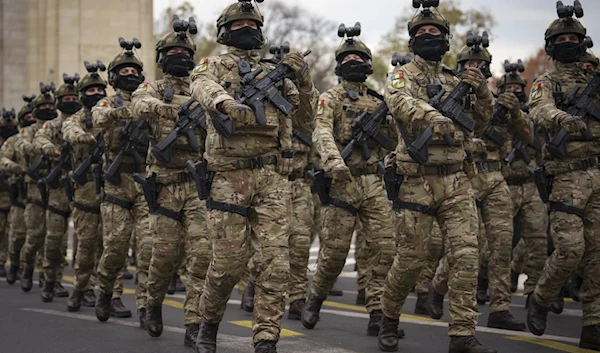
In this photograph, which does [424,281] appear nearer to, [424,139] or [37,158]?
[424,139]

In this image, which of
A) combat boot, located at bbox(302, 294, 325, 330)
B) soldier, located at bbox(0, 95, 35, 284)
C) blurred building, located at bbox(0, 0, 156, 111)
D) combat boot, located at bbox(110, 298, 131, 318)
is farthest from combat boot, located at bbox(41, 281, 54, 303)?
blurred building, located at bbox(0, 0, 156, 111)

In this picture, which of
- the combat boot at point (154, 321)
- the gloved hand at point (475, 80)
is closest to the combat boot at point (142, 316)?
the combat boot at point (154, 321)

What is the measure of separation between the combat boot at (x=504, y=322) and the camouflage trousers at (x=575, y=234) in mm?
536

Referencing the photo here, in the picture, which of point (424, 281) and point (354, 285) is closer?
point (424, 281)

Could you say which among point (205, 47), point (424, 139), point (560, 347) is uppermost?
point (205, 47)

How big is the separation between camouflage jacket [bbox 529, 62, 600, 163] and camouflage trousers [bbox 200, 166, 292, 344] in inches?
97.3

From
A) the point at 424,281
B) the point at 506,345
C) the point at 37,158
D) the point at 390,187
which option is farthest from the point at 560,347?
the point at 37,158

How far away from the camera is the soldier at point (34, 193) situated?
530 inches

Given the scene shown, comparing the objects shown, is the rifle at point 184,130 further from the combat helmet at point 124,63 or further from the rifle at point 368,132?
the combat helmet at point 124,63

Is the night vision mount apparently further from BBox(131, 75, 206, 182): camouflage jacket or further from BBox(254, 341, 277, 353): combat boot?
BBox(254, 341, 277, 353): combat boot

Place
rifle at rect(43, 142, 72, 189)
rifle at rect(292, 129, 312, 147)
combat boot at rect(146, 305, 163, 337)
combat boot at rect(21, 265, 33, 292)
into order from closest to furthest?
combat boot at rect(146, 305, 163, 337) < rifle at rect(292, 129, 312, 147) < rifle at rect(43, 142, 72, 189) < combat boot at rect(21, 265, 33, 292)

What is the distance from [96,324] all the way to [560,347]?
430 centimetres

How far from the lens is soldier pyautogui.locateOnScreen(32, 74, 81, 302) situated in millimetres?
12164

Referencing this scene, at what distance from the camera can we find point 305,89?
309 inches
